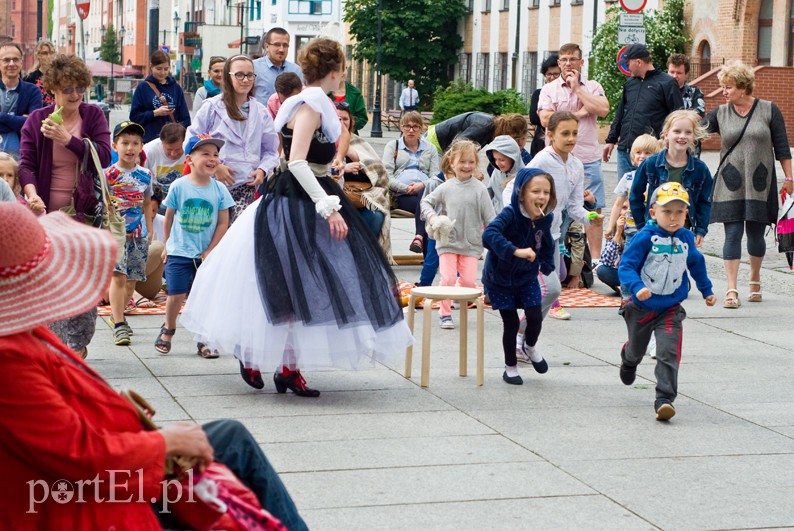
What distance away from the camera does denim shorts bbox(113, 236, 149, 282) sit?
9.67 m

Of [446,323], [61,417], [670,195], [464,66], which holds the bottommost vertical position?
[446,323]

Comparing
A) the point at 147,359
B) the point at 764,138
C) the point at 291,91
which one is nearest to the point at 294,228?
the point at 147,359

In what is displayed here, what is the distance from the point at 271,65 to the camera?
12.2 m

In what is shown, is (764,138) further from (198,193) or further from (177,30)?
(177,30)

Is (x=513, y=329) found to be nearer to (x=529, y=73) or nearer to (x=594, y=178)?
(x=594, y=178)

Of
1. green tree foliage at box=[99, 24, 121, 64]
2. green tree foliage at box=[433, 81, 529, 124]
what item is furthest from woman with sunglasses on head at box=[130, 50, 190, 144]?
green tree foliage at box=[99, 24, 121, 64]

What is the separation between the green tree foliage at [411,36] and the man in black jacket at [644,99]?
141 ft

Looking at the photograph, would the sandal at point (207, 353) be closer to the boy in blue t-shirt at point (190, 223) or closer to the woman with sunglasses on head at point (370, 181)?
the boy in blue t-shirt at point (190, 223)

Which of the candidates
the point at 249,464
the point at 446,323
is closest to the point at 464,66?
the point at 446,323

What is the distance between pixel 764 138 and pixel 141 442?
921cm

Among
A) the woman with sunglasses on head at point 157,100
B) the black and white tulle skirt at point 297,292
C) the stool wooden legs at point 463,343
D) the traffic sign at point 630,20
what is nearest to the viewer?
the black and white tulle skirt at point 297,292

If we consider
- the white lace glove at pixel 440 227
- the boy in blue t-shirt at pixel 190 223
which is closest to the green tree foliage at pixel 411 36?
the white lace glove at pixel 440 227

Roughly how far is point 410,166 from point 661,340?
6.42 metres

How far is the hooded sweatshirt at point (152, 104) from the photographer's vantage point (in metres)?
13.5
